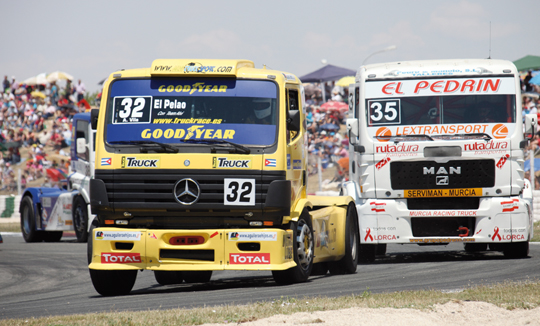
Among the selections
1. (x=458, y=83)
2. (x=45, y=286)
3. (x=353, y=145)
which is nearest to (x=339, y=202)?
(x=353, y=145)

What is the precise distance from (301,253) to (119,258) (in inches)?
87.9

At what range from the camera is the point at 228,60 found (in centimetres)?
952

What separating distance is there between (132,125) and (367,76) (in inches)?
184

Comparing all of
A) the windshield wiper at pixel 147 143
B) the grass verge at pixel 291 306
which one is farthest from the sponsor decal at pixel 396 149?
the windshield wiper at pixel 147 143

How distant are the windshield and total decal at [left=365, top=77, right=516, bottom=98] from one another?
3.46 metres

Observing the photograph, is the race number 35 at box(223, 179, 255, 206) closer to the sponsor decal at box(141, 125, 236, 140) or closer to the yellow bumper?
the yellow bumper

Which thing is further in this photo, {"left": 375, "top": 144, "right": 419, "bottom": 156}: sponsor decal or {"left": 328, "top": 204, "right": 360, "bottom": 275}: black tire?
{"left": 375, "top": 144, "right": 419, "bottom": 156}: sponsor decal

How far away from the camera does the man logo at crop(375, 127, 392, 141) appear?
479 inches

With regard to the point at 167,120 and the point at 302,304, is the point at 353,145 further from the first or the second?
the point at 302,304

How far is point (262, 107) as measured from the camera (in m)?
9.20

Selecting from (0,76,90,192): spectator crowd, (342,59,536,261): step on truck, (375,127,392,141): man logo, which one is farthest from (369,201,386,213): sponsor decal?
(0,76,90,192): spectator crowd

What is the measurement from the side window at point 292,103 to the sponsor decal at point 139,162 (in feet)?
5.32

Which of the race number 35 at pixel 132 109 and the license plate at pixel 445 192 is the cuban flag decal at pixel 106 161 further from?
the license plate at pixel 445 192

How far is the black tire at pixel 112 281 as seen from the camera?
30.8ft
